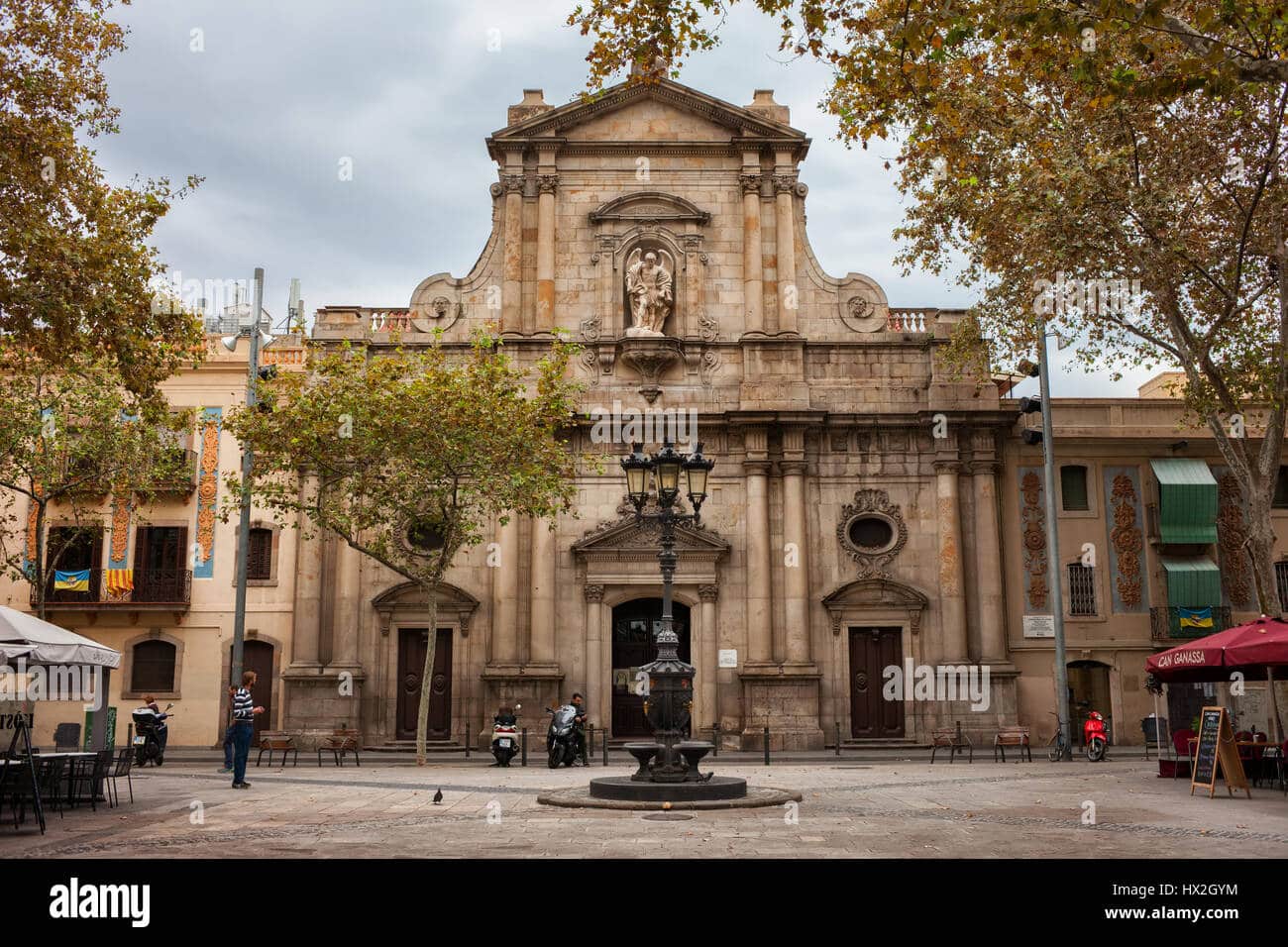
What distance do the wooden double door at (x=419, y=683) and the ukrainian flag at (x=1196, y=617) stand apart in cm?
1981

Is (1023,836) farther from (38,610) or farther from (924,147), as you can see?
(38,610)

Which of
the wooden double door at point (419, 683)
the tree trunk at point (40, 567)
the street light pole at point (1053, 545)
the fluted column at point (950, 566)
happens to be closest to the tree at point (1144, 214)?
the street light pole at point (1053, 545)

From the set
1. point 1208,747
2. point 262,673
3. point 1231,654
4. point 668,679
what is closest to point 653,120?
point 262,673

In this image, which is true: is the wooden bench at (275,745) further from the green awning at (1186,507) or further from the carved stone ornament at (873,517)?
the green awning at (1186,507)

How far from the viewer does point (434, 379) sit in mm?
26359

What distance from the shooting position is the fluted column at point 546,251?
3344 centimetres

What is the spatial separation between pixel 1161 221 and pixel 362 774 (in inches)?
719

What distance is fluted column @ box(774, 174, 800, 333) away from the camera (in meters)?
33.7

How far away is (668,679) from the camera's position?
16.9 m

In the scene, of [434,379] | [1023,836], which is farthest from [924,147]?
[434,379]

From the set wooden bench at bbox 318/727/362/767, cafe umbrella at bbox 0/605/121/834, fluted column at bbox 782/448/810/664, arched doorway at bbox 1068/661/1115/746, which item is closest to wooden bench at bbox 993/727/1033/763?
arched doorway at bbox 1068/661/1115/746

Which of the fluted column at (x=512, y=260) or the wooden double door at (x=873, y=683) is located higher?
the fluted column at (x=512, y=260)

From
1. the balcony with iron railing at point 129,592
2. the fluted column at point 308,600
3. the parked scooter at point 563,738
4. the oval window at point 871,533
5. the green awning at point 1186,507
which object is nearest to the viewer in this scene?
the parked scooter at point 563,738

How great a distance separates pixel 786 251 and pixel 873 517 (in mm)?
7874
